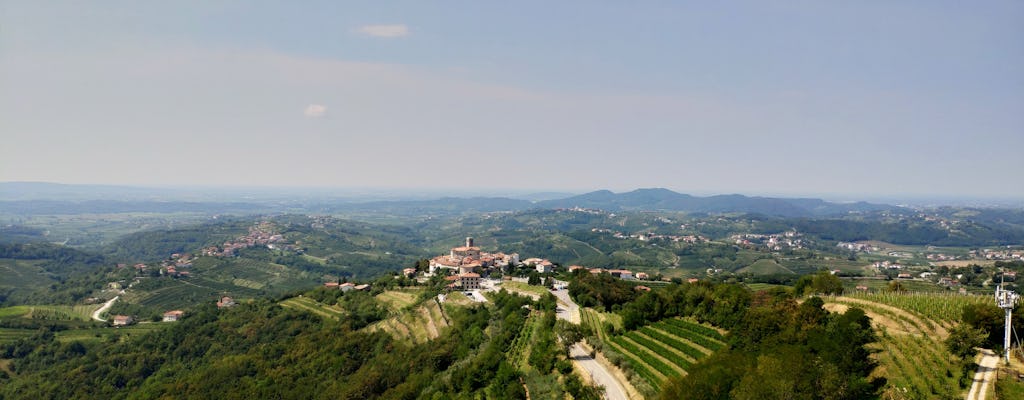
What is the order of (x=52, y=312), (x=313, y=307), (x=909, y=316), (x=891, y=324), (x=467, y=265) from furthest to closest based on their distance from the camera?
(x=52, y=312) → (x=467, y=265) → (x=313, y=307) → (x=909, y=316) → (x=891, y=324)

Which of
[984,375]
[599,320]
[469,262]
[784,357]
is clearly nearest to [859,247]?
[469,262]

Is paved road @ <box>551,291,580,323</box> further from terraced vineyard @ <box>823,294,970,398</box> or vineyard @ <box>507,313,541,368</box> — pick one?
terraced vineyard @ <box>823,294,970,398</box>

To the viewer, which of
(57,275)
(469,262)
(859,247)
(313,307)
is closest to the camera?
(313,307)

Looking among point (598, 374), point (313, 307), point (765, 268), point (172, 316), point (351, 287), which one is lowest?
point (172, 316)

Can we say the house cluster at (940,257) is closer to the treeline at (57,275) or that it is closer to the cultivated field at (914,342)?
the cultivated field at (914,342)

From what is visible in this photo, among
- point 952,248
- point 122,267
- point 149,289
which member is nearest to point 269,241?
point 122,267

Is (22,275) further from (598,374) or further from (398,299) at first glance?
(598,374)

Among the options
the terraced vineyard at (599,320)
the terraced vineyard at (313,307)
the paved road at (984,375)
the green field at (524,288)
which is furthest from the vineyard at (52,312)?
the paved road at (984,375)

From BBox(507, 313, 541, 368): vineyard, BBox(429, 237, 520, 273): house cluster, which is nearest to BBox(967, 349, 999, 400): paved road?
BBox(507, 313, 541, 368): vineyard
